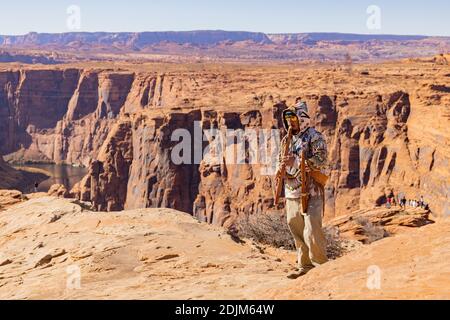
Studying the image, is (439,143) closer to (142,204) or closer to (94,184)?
(142,204)

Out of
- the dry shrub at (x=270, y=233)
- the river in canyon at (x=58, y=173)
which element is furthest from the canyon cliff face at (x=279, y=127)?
the river in canyon at (x=58, y=173)

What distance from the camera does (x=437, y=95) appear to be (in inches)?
1549

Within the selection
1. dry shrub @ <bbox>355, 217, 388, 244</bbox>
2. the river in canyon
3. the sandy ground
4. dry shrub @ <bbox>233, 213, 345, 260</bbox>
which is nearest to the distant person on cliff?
the sandy ground

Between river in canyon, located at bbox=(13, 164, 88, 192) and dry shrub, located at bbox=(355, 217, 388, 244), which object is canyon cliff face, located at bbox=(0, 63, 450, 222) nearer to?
dry shrub, located at bbox=(355, 217, 388, 244)

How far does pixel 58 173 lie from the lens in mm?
82938

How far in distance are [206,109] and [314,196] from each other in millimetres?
39257

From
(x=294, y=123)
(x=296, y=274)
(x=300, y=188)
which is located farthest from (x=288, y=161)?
(x=296, y=274)

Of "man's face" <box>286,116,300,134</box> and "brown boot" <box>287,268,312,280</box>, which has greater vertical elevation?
"man's face" <box>286,116,300,134</box>

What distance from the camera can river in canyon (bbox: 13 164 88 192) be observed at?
2887 inches

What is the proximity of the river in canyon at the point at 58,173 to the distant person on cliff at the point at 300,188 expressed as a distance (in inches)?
2509

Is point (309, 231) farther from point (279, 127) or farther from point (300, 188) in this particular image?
point (279, 127)

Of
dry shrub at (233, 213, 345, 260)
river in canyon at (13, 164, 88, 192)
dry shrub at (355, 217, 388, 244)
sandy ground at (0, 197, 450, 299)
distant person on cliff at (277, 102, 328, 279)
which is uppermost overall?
distant person on cliff at (277, 102, 328, 279)

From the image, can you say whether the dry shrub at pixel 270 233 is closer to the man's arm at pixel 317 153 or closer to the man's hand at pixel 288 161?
the man's hand at pixel 288 161
